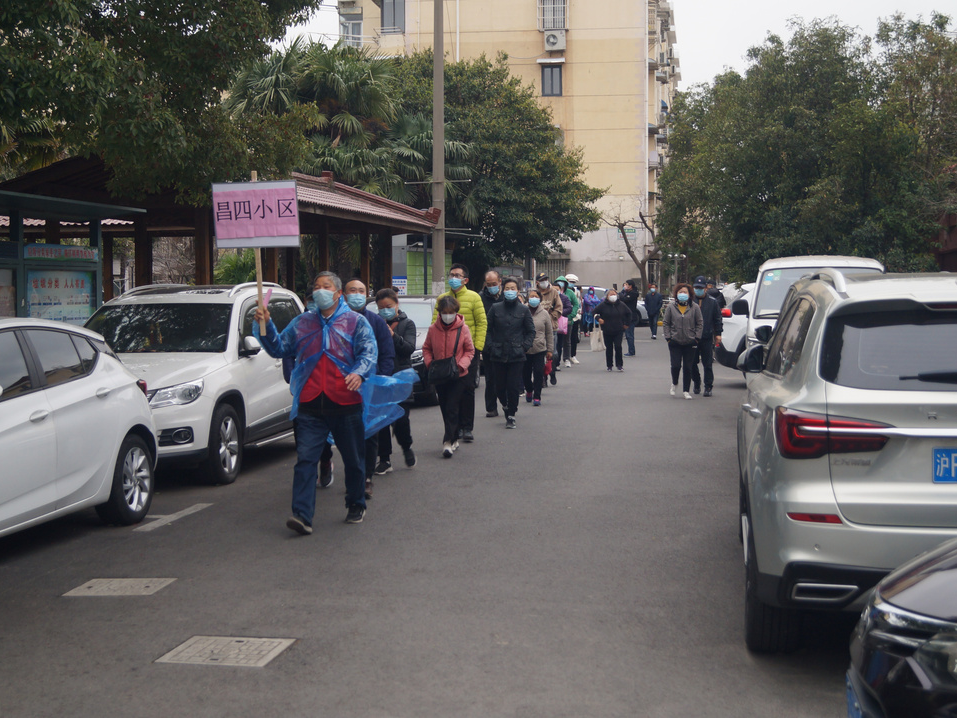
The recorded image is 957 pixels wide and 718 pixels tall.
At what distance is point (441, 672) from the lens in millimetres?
4812

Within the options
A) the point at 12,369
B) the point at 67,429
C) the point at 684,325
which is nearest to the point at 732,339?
the point at 684,325

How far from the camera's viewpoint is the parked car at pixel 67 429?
6660mm

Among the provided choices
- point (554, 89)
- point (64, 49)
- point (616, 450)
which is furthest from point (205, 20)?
point (554, 89)

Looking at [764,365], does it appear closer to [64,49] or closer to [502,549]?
[502,549]

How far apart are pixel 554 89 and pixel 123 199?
148 feet

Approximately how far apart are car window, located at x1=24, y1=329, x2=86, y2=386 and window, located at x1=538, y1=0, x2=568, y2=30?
54199mm

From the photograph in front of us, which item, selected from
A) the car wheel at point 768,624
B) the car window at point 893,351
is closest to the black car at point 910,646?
the car window at point 893,351

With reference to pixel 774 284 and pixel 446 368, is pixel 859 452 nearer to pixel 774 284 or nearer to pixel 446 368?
pixel 446 368

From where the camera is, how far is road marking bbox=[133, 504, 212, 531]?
8.02m

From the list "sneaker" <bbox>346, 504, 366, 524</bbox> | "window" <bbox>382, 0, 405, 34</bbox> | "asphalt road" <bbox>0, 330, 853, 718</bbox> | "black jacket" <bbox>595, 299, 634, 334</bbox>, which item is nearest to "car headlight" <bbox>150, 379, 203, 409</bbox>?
"asphalt road" <bbox>0, 330, 853, 718</bbox>

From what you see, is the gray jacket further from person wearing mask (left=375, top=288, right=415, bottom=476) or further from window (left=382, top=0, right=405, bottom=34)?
window (left=382, top=0, right=405, bottom=34)

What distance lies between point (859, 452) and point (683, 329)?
12278 mm

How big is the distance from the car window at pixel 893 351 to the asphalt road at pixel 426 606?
1.37m

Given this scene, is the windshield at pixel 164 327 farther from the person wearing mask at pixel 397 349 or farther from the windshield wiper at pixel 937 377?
the windshield wiper at pixel 937 377
